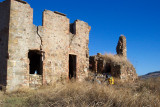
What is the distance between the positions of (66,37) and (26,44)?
275cm

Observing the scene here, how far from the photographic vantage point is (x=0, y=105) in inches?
254

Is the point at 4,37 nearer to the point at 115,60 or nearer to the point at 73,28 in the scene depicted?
the point at 73,28

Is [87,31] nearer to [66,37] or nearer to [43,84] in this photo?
[66,37]

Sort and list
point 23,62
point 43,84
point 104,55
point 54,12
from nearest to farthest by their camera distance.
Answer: point 23,62 → point 43,84 → point 54,12 → point 104,55

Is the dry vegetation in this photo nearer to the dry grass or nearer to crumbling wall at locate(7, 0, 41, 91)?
crumbling wall at locate(7, 0, 41, 91)

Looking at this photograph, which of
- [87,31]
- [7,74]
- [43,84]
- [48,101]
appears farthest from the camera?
[87,31]

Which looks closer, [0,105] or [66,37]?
[0,105]

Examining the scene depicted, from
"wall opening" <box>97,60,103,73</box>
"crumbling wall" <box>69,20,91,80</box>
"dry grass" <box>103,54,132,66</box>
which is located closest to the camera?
"crumbling wall" <box>69,20,91,80</box>

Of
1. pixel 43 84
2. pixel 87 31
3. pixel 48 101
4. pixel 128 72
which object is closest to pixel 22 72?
pixel 43 84

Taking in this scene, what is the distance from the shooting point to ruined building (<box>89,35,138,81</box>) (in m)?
13.9

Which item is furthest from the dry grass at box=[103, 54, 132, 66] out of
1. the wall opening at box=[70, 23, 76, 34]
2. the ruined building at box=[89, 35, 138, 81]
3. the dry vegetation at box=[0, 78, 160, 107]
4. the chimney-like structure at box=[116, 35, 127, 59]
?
the dry vegetation at box=[0, 78, 160, 107]

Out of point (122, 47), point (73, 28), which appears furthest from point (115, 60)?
point (73, 28)

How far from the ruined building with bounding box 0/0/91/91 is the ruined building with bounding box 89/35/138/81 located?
278 cm

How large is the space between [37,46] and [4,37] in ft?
5.46
